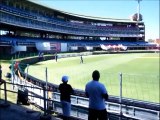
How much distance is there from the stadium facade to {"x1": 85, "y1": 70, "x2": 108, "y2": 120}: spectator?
52.6 meters

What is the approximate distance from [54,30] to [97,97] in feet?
293

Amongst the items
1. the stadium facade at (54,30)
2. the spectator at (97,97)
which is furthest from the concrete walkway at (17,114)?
the stadium facade at (54,30)

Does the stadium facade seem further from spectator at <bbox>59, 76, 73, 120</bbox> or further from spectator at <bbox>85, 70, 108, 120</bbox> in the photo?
spectator at <bbox>85, 70, 108, 120</bbox>

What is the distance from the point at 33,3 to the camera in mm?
83688

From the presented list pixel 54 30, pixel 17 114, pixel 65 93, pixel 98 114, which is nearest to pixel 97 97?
pixel 98 114

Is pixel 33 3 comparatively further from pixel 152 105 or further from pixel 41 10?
pixel 152 105

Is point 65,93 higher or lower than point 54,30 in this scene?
lower

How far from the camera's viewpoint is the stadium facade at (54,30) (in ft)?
229

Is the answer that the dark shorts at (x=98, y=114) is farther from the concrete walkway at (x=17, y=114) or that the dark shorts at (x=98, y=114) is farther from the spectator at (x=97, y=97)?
the concrete walkway at (x=17, y=114)

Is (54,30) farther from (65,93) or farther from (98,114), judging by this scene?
(98,114)

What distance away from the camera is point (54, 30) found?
3743 inches

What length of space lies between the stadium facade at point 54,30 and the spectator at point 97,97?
2073 inches

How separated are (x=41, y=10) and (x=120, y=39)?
50.1 metres

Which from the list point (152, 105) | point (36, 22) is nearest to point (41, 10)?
point (36, 22)
